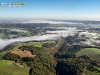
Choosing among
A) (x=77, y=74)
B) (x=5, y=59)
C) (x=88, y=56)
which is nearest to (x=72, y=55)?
(x=88, y=56)

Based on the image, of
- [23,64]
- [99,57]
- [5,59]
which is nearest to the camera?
[23,64]

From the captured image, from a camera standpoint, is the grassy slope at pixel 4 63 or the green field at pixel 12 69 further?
the grassy slope at pixel 4 63

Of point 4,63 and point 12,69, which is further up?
point 4,63

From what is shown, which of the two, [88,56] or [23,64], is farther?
[88,56]

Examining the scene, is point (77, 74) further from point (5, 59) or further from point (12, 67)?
point (5, 59)

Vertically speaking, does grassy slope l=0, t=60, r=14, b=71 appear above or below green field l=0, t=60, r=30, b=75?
above

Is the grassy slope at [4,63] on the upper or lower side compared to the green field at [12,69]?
upper

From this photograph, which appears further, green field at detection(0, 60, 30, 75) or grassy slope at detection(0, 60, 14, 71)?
grassy slope at detection(0, 60, 14, 71)

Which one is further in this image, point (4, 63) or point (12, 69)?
point (4, 63)
